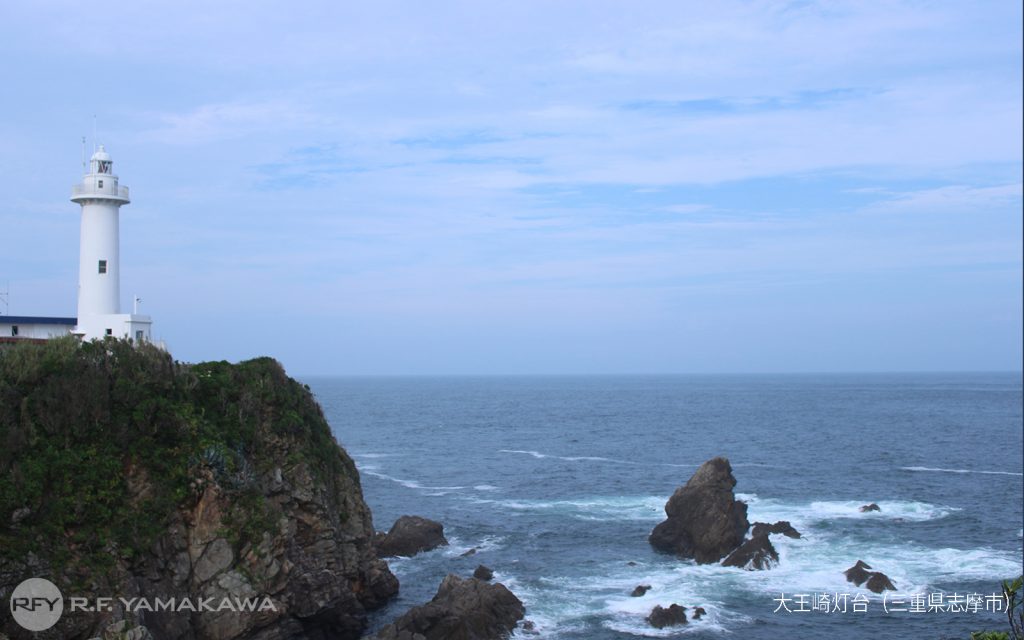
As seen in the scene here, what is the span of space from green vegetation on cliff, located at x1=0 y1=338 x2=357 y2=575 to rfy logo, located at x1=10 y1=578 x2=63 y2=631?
72 centimetres

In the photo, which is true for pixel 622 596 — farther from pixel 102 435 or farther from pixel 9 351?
pixel 9 351

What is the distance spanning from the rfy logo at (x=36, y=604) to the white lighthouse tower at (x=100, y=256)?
19.2m

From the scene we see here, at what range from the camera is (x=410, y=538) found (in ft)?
137

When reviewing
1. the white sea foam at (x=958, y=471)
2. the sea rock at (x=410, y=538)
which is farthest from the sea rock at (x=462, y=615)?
the white sea foam at (x=958, y=471)

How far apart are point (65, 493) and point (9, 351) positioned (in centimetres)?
610

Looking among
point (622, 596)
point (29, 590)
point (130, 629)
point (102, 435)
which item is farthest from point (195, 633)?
point (622, 596)

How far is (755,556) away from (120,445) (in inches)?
1076

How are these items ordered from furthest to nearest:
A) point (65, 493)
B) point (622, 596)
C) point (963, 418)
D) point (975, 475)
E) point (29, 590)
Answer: point (963, 418)
point (975, 475)
point (622, 596)
point (65, 493)
point (29, 590)

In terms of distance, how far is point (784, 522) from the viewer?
44750mm

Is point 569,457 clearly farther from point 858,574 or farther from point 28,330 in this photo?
point 28,330

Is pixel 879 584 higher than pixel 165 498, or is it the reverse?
pixel 165 498

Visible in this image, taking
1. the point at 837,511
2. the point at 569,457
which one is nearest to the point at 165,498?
the point at 837,511

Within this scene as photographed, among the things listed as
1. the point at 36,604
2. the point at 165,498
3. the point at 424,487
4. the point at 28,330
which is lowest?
the point at 424,487

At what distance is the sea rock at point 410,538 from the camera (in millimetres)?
41188
